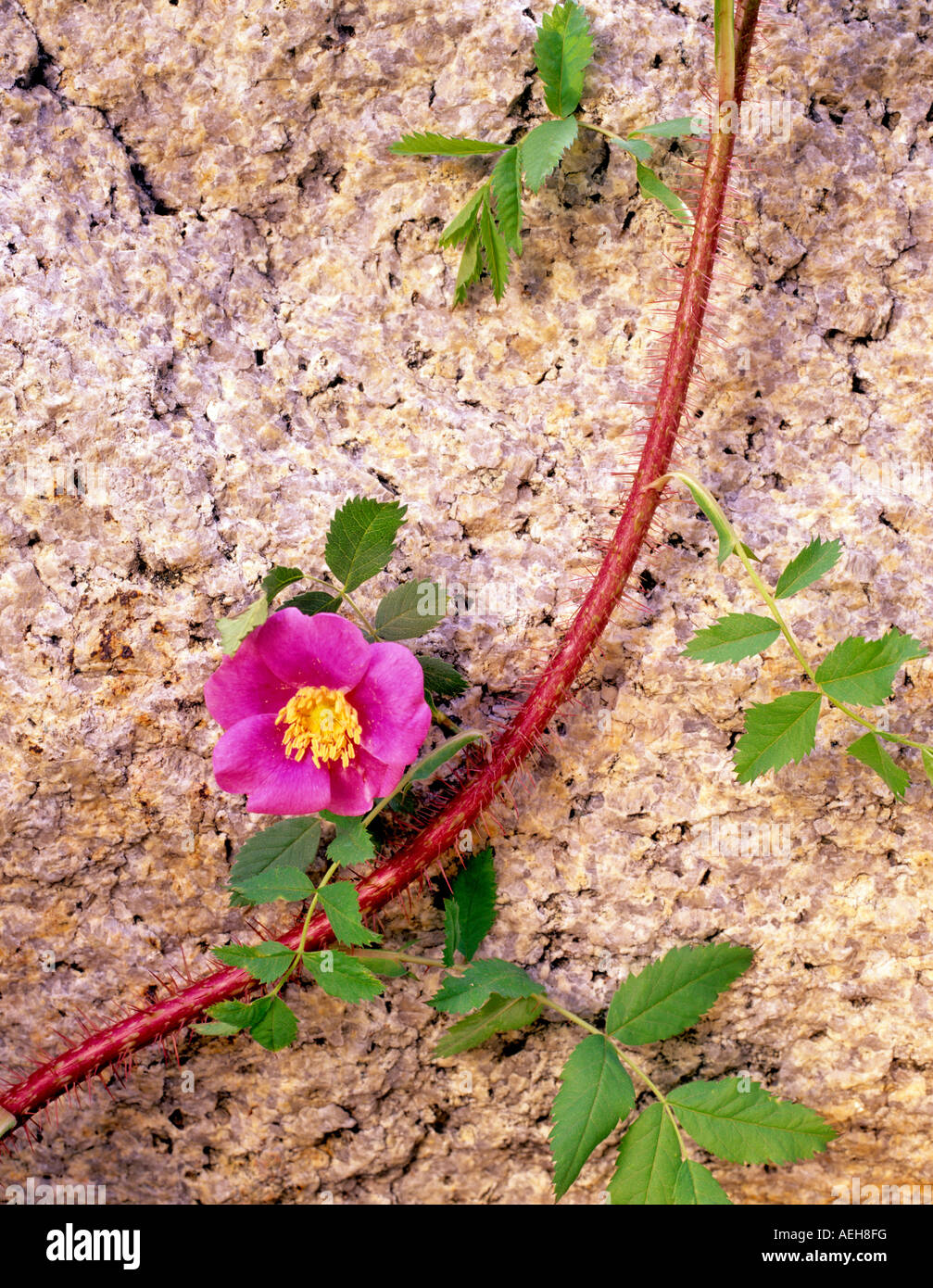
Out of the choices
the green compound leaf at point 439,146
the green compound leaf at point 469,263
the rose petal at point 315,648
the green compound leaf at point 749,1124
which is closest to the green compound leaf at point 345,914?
the rose petal at point 315,648

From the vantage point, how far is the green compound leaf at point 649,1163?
1.20 metres

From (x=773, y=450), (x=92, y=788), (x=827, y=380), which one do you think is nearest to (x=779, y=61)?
(x=827, y=380)

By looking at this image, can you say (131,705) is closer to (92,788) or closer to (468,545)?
(92,788)

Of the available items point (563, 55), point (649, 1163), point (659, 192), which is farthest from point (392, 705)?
point (563, 55)

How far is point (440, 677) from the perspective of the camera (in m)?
1.31

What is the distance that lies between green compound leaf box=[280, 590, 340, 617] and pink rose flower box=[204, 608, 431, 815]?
0.08m

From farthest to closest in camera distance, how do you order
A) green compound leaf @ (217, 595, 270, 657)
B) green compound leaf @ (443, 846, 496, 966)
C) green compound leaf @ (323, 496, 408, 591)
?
green compound leaf @ (443, 846, 496, 966)
green compound leaf @ (323, 496, 408, 591)
green compound leaf @ (217, 595, 270, 657)

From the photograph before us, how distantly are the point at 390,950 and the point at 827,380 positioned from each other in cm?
105

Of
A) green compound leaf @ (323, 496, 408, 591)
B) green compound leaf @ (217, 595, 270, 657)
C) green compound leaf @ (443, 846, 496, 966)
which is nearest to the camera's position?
green compound leaf @ (217, 595, 270, 657)

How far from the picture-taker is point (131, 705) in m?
1.37

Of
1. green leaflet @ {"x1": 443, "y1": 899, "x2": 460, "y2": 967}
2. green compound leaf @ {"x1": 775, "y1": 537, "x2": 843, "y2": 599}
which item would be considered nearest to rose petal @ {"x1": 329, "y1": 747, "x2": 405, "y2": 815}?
green leaflet @ {"x1": 443, "y1": 899, "x2": 460, "y2": 967}

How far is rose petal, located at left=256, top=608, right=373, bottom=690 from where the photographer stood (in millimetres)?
1185

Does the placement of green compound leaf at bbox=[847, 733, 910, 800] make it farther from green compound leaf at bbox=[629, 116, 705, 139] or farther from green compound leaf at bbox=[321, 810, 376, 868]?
green compound leaf at bbox=[629, 116, 705, 139]

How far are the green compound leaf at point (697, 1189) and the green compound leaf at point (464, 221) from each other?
1.27 meters
